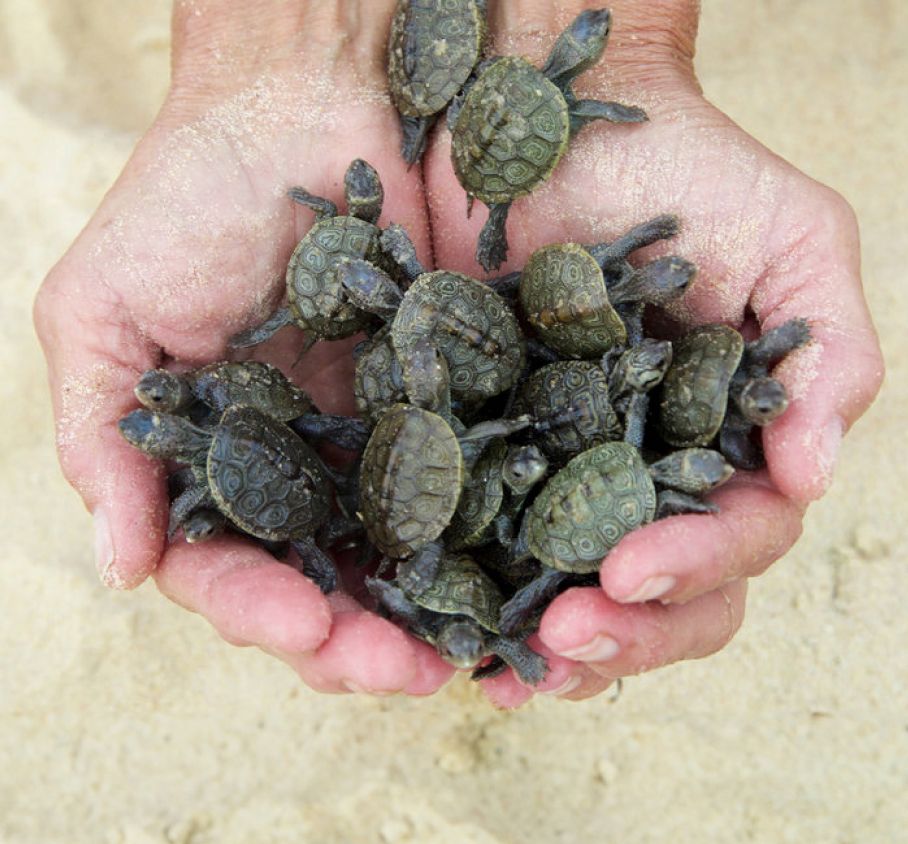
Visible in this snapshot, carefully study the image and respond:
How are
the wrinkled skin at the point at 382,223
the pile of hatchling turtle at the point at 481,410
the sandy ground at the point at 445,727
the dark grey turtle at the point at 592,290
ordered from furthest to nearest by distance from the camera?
the sandy ground at the point at 445,727 < the dark grey turtle at the point at 592,290 < the pile of hatchling turtle at the point at 481,410 < the wrinkled skin at the point at 382,223

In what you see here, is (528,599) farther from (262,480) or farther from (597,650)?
(262,480)

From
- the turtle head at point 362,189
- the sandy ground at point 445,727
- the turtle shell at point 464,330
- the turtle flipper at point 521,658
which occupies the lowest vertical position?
the sandy ground at point 445,727

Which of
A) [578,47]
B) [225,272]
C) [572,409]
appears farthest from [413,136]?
[572,409]

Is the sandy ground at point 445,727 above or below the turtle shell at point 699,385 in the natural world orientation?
below

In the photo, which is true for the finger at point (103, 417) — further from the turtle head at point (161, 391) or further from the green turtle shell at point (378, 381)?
the green turtle shell at point (378, 381)

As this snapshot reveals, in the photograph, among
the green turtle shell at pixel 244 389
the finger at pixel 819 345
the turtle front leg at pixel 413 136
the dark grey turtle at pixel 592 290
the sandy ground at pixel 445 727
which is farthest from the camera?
the turtle front leg at pixel 413 136

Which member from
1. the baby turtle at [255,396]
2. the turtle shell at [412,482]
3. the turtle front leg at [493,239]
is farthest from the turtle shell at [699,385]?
the baby turtle at [255,396]

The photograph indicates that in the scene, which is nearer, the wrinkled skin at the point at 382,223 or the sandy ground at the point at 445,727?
the wrinkled skin at the point at 382,223
